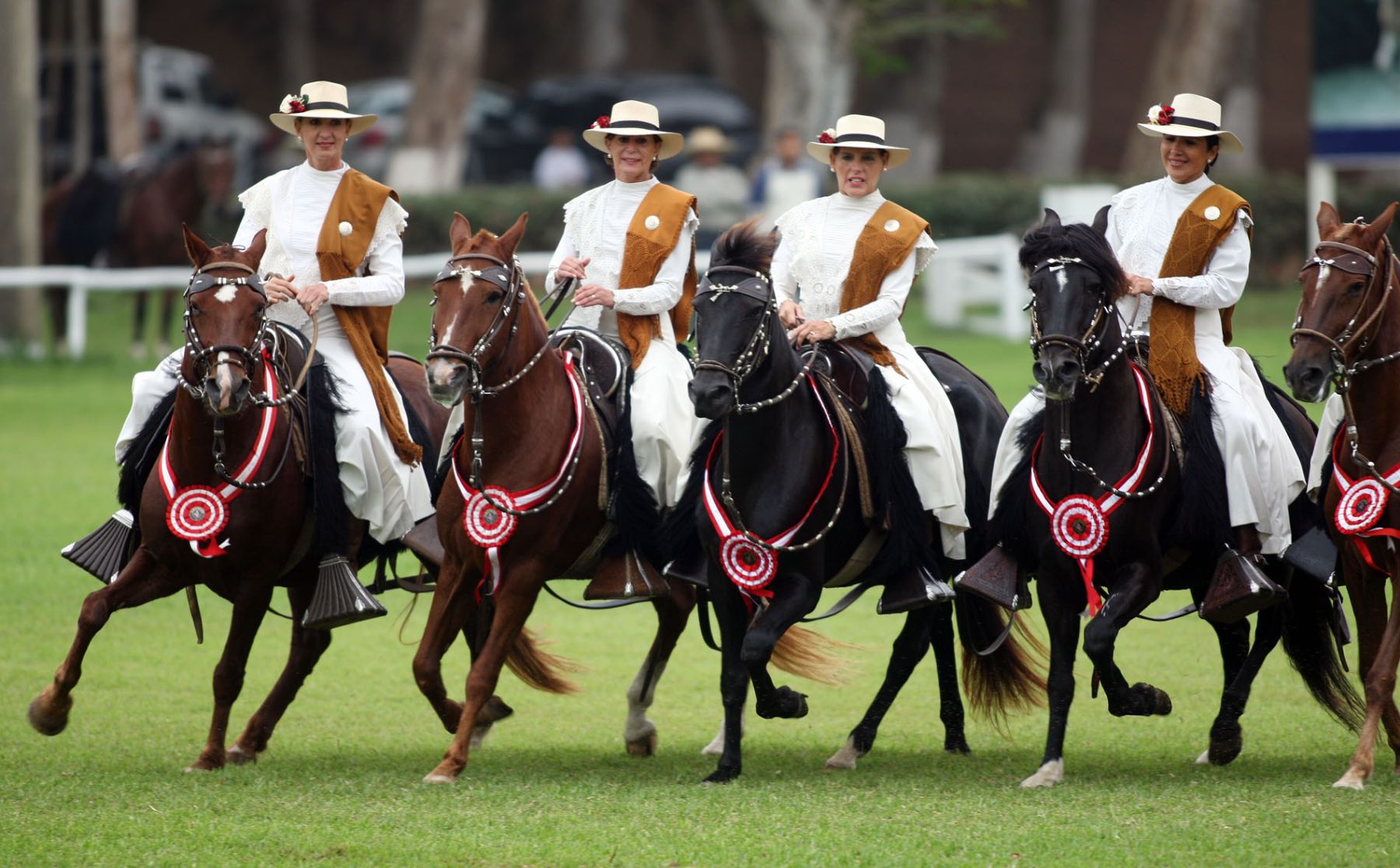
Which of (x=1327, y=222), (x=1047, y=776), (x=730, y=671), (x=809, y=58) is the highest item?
(x=809, y=58)

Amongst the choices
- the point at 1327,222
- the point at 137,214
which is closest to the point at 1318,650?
the point at 1327,222

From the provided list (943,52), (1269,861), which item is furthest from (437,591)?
(943,52)

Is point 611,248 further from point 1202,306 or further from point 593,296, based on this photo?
point 1202,306

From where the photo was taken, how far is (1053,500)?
26.1ft

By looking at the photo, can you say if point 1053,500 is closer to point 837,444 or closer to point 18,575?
point 837,444

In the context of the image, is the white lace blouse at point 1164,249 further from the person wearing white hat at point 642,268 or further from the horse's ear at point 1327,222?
the person wearing white hat at point 642,268

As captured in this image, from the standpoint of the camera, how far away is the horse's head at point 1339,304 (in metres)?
7.45

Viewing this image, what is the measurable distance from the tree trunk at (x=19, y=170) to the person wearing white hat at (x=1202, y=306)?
55.6 ft

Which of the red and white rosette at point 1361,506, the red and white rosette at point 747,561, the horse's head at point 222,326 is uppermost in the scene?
the horse's head at point 222,326

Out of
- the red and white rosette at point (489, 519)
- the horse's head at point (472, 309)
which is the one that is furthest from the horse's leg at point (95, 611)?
the horse's head at point (472, 309)

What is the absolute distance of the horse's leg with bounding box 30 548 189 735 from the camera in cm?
793

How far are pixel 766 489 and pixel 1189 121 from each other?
8.49 feet

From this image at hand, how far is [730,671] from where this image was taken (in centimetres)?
801

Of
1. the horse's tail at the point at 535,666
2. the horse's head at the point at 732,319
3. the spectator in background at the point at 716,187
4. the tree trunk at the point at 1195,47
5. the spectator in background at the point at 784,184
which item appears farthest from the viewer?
the tree trunk at the point at 1195,47
